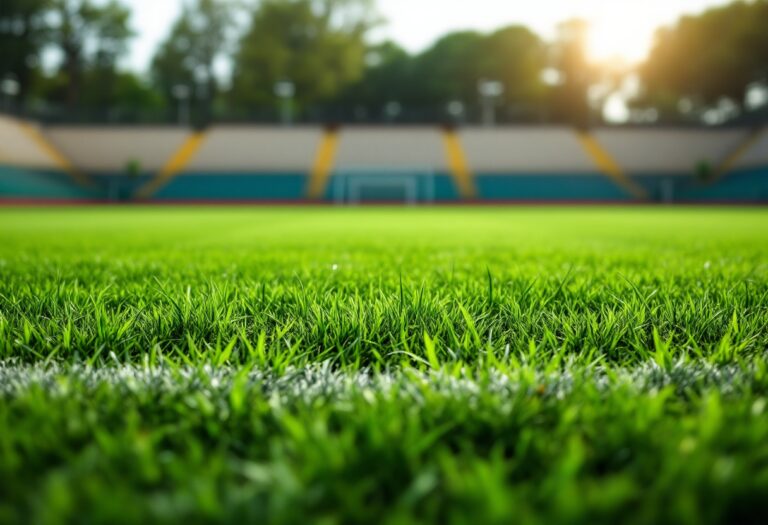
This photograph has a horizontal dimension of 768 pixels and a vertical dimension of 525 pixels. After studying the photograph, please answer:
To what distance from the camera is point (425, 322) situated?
1666 millimetres

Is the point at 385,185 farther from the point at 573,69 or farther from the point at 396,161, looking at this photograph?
the point at 573,69

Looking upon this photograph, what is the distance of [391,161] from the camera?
37.2 meters

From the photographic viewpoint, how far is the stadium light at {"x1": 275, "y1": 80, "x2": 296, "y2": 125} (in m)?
39.5

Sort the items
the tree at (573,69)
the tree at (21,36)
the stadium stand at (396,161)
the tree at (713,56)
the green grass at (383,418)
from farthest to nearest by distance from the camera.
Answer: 1. the tree at (573,69)
2. the tree at (21,36)
3. the tree at (713,56)
4. the stadium stand at (396,161)
5. the green grass at (383,418)

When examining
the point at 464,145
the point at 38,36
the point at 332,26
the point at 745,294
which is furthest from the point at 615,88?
the point at 745,294

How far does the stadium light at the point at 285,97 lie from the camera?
39469 millimetres

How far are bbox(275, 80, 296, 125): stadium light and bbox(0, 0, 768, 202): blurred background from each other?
0.17m

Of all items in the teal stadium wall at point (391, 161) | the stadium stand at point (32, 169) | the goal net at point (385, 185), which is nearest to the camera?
the stadium stand at point (32, 169)

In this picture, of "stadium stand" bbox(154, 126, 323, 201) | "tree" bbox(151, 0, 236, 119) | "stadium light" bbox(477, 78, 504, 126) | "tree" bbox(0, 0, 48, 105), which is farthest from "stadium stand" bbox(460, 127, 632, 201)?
"tree" bbox(0, 0, 48, 105)

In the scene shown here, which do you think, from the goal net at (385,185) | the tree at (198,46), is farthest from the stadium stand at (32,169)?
the goal net at (385,185)

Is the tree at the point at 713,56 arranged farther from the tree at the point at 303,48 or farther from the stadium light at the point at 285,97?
the stadium light at the point at 285,97

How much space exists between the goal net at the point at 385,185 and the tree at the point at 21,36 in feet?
97.4

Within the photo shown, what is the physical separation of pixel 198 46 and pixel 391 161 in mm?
22161

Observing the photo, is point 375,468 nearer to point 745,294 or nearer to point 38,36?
point 745,294
